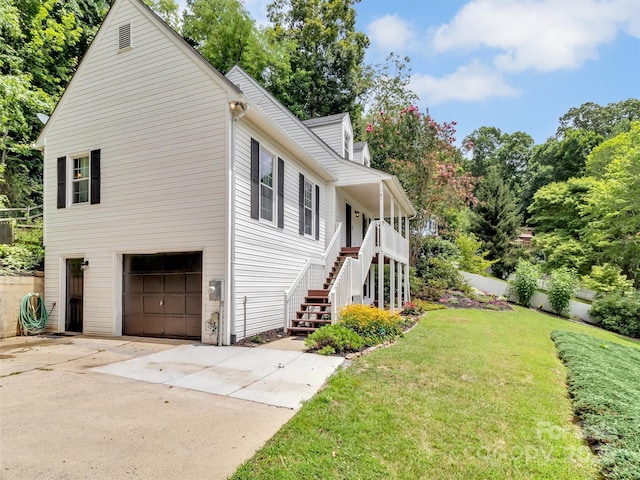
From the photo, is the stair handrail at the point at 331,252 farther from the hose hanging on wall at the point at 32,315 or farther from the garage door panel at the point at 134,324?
the hose hanging on wall at the point at 32,315

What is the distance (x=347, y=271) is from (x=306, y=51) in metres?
22.1

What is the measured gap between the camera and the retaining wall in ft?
28.1

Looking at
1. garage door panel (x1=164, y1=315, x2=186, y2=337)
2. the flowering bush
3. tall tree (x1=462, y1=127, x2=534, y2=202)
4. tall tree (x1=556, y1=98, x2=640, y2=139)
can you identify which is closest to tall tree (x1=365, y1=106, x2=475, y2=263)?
the flowering bush

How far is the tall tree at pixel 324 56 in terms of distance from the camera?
2506 cm

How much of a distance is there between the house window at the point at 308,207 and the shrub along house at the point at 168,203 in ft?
1.53

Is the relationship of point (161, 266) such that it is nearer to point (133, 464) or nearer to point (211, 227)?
point (211, 227)

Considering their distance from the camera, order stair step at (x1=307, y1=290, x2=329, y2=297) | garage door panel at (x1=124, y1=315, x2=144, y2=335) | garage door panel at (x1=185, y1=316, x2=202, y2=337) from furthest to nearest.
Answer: stair step at (x1=307, y1=290, x2=329, y2=297), garage door panel at (x1=124, y1=315, x2=144, y2=335), garage door panel at (x1=185, y1=316, x2=202, y2=337)

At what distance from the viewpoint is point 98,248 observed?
29.1 ft

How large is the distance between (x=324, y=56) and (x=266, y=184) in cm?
2033

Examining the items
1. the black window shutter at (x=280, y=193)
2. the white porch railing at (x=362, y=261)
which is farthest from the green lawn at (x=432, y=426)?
the black window shutter at (x=280, y=193)

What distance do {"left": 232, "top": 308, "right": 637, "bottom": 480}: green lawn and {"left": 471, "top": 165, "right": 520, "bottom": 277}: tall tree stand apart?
2397 centimetres

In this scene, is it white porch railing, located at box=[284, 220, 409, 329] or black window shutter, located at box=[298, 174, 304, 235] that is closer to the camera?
white porch railing, located at box=[284, 220, 409, 329]

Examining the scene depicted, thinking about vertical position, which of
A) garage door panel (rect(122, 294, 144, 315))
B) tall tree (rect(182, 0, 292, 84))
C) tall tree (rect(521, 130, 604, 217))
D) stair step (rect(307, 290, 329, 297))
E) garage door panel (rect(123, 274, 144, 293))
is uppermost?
tall tree (rect(182, 0, 292, 84))

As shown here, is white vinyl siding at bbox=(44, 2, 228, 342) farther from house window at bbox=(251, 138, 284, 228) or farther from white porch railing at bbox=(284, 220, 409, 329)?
white porch railing at bbox=(284, 220, 409, 329)
